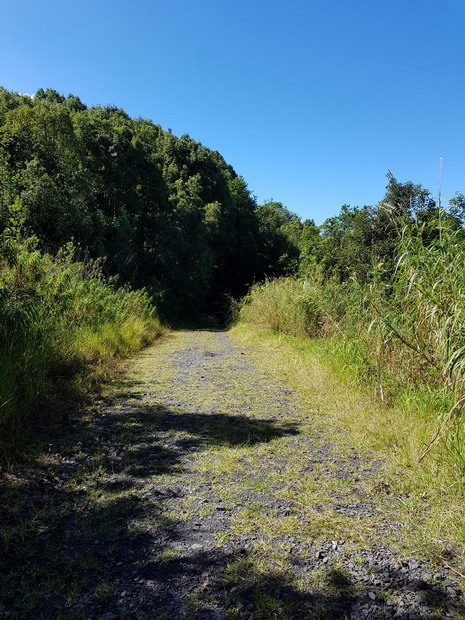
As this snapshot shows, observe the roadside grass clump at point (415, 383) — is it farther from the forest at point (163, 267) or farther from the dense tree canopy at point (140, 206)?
the dense tree canopy at point (140, 206)

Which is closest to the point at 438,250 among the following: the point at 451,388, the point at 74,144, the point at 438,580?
the point at 451,388

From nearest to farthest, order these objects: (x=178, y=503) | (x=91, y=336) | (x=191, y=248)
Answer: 1. (x=178, y=503)
2. (x=91, y=336)
3. (x=191, y=248)

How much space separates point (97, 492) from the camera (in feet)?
8.20

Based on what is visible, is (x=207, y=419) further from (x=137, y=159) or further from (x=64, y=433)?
(x=137, y=159)

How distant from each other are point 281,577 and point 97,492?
1.39m

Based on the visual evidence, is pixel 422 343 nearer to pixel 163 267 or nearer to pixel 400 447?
pixel 400 447

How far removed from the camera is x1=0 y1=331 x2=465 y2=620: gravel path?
1.60 m

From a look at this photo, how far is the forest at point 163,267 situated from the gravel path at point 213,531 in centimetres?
79

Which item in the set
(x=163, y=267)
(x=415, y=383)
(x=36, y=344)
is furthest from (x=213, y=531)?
(x=163, y=267)

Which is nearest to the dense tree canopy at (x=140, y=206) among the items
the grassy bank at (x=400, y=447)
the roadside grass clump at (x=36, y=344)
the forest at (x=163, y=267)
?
the forest at (x=163, y=267)

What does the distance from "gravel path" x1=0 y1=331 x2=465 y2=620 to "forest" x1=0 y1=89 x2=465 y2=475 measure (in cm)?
79

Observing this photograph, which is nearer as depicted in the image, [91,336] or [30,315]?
[30,315]

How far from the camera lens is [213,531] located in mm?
2105

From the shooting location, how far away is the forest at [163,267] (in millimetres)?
3357
